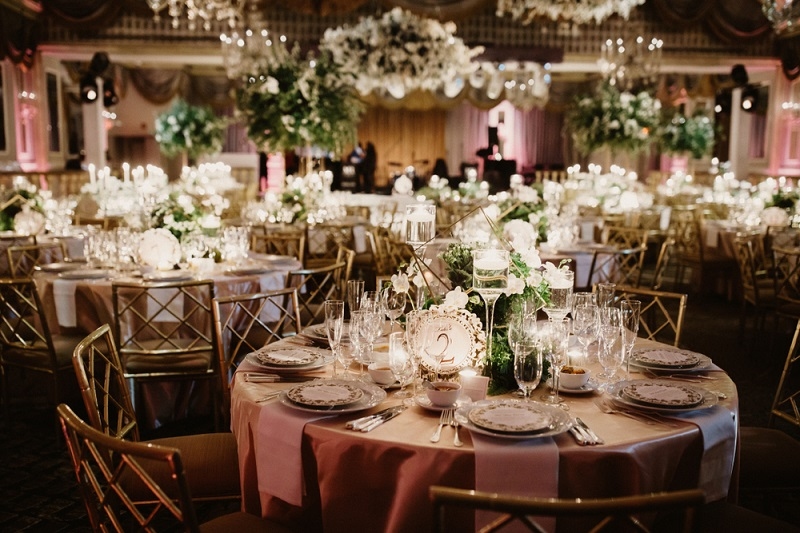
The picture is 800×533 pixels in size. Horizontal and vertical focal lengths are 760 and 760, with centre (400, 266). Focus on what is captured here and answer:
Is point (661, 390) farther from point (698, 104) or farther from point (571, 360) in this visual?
A: point (698, 104)

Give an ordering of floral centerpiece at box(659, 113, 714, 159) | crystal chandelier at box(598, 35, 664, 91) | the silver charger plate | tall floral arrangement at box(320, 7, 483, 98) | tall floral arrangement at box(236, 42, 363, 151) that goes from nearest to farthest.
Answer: the silver charger plate, tall floral arrangement at box(236, 42, 363, 151), tall floral arrangement at box(320, 7, 483, 98), crystal chandelier at box(598, 35, 664, 91), floral centerpiece at box(659, 113, 714, 159)

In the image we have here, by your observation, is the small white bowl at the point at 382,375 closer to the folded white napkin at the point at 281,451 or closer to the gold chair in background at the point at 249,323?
the folded white napkin at the point at 281,451

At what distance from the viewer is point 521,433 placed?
6.55 ft

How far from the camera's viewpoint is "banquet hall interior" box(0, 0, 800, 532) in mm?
3961

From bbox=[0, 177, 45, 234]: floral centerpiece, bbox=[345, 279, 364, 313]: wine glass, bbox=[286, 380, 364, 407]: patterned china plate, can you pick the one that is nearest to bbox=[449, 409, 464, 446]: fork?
bbox=[286, 380, 364, 407]: patterned china plate

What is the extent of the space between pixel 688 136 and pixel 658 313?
8.30m

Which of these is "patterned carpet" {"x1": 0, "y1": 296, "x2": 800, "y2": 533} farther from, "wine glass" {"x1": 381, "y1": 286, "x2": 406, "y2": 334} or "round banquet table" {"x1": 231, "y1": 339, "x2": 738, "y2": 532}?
"wine glass" {"x1": 381, "y1": 286, "x2": 406, "y2": 334}

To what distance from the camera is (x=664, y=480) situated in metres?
2.07

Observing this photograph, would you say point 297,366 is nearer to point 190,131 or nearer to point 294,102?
point 294,102

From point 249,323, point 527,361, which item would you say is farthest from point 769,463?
point 249,323

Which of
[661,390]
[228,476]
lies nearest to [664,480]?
[661,390]

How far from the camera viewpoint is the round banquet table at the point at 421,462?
1.96 metres

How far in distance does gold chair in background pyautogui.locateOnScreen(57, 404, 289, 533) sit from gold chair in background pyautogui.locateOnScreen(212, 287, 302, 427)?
28.0 inches

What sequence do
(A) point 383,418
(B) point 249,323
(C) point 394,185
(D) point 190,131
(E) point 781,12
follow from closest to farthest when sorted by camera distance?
(A) point 383,418 → (B) point 249,323 → (E) point 781,12 → (C) point 394,185 → (D) point 190,131
